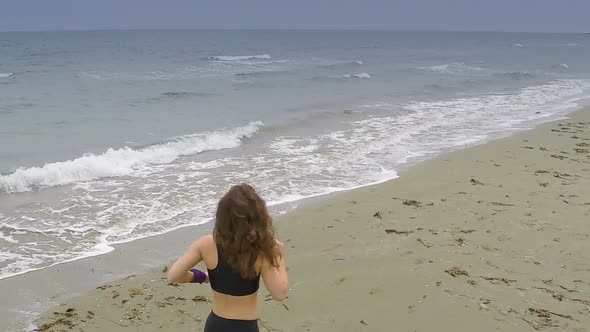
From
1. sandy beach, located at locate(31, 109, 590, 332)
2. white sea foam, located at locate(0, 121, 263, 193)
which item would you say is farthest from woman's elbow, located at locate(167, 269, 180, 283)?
white sea foam, located at locate(0, 121, 263, 193)

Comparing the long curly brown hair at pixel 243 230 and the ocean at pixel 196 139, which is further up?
the long curly brown hair at pixel 243 230

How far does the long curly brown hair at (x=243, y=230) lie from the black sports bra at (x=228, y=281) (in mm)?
40

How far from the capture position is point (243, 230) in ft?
9.12

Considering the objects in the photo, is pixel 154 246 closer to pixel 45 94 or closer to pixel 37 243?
pixel 37 243

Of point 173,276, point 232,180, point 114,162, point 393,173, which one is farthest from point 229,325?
point 114,162

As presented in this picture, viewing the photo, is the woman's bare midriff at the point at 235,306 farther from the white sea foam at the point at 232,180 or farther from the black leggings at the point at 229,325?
the white sea foam at the point at 232,180

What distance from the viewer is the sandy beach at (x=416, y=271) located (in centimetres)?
491

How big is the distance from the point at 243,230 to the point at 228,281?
0.31 meters

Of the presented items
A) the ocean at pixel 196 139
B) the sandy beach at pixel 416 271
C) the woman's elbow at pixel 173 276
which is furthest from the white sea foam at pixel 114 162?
the woman's elbow at pixel 173 276

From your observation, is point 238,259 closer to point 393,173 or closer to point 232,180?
point 232,180

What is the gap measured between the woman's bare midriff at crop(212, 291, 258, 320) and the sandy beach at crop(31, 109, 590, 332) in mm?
1860

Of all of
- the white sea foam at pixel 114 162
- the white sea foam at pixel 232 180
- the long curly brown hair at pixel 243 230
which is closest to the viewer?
the long curly brown hair at pixel 243 230

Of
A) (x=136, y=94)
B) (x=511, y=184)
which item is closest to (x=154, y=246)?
(x=511, y=184)

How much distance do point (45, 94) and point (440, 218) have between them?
2097 centimetres
